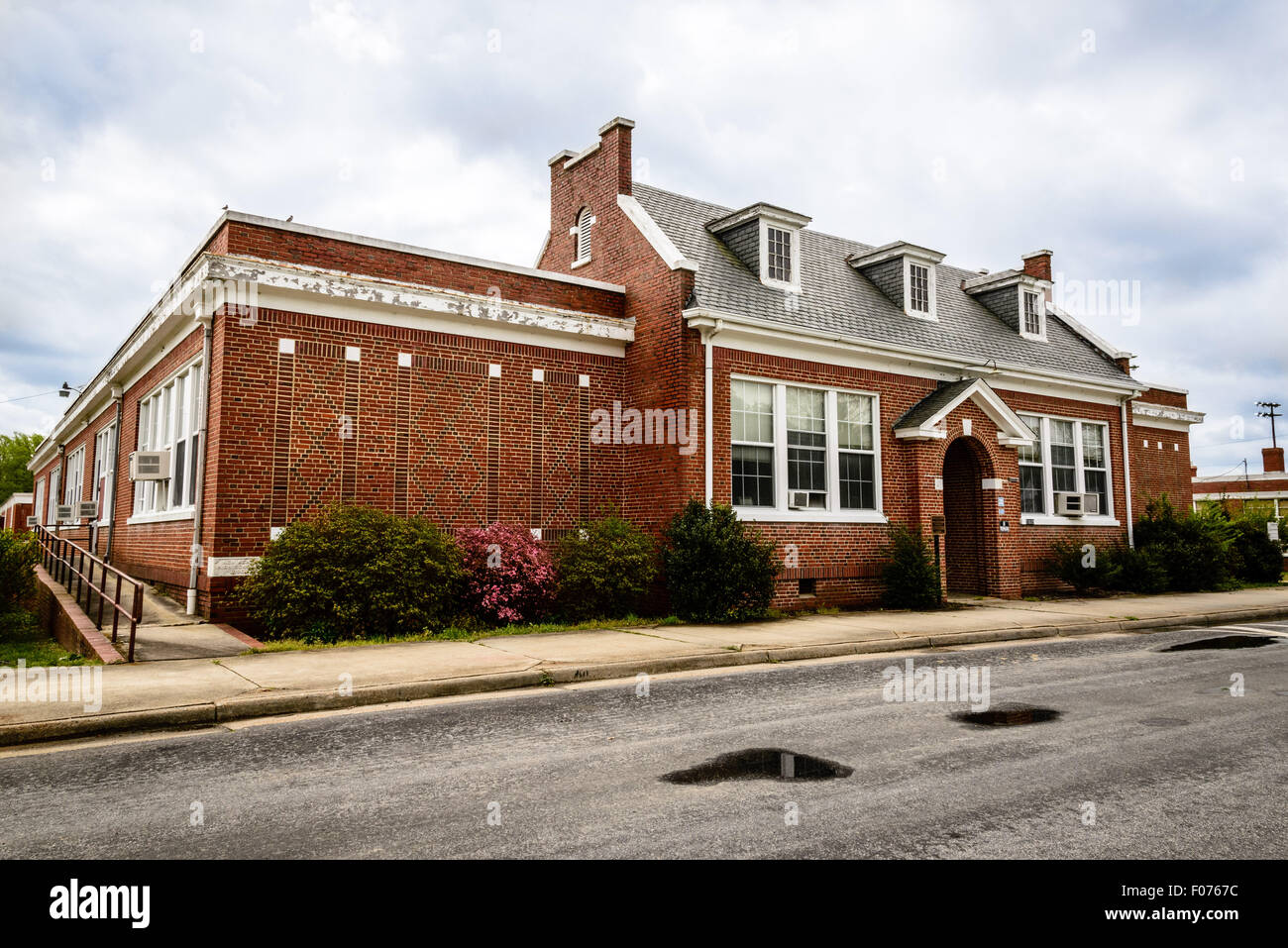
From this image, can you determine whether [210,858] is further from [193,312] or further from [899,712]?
[193,312]

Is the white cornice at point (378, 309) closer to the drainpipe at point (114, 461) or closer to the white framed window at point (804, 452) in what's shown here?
the drainpipe at point (114, 461)

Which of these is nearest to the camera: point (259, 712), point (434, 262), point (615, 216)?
point (259, 712)

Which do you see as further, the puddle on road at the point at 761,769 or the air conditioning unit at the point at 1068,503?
the air conditioning unit at the point at 1068,503

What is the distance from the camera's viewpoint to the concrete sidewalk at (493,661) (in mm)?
7230

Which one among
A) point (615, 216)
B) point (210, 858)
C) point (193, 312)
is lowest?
point (210, 858)

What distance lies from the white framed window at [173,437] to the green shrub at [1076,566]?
18.0m

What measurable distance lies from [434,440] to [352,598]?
332cm

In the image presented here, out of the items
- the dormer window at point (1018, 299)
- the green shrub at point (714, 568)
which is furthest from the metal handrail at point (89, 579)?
the dormer window at point (1018, 299)

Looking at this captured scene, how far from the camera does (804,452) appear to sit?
16828 millimetres

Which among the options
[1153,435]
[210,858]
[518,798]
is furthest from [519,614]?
[1153,435]

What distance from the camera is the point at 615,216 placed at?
57.7 ft

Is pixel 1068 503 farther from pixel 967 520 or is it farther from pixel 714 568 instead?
pixel 714 568

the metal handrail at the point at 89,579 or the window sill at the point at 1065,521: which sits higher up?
the window sill at the point at 1065,521

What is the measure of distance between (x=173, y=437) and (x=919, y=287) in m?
16.0
